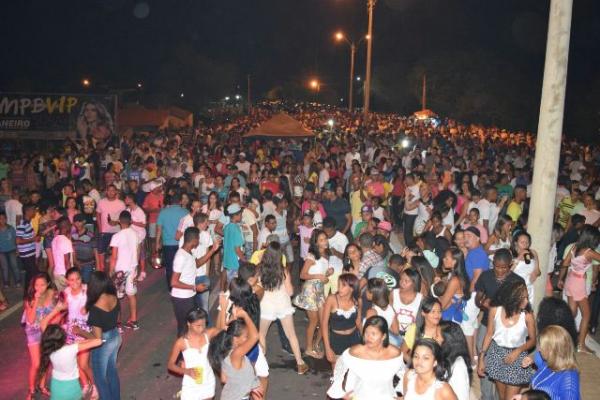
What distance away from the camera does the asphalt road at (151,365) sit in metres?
7.09

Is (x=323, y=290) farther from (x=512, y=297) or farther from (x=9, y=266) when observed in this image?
(x=9, y=266)

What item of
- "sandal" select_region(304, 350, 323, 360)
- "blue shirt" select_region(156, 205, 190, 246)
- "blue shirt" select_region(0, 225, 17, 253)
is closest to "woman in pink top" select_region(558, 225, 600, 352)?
"sandal" select_region(304, 350, 323, 360)

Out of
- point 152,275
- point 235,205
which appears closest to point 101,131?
point 152,275

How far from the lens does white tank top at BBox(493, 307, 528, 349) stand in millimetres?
5984

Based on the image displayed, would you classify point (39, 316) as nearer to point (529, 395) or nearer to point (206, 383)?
point (206, 383)

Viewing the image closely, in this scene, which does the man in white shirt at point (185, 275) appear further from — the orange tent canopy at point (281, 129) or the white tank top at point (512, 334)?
the orange tent canopy at point (281, 129)

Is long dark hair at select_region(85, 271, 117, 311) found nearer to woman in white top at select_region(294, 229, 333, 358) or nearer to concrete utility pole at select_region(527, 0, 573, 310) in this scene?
woman in white top at select_region(294, 229, 333, 358)

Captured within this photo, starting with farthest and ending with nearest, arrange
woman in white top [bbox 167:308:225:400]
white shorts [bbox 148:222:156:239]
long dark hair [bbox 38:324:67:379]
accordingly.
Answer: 1. white shorts [bbox 148:222:156:239]
2. long dark hair [bbox 38:324:67:379]
3. woman in white top [bbox 167:308:225:400]

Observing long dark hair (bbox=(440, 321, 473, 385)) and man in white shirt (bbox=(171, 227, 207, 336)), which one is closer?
long dark hair (bbox=(440, 321, 473, 385))

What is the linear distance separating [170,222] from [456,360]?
19.9 ft

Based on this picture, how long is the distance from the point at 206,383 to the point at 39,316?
2.19 m

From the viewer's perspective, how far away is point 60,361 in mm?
5754

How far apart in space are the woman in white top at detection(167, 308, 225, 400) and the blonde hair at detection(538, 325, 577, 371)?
2826 mm

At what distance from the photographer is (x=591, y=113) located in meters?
30.8
